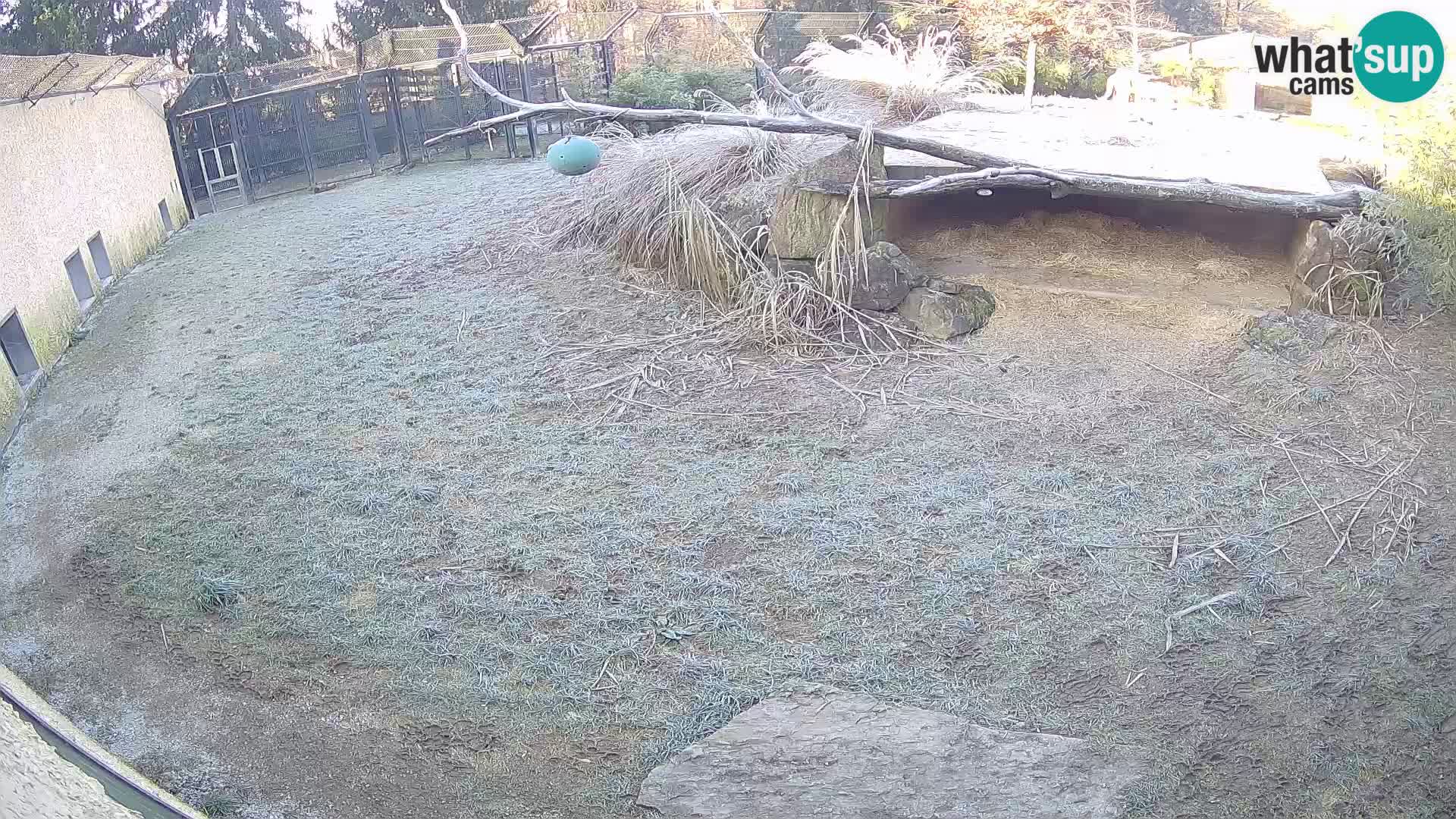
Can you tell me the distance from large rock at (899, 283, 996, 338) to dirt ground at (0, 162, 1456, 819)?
183 millimetres

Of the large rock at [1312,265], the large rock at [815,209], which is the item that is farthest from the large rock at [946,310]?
the large rock at [1312,265]

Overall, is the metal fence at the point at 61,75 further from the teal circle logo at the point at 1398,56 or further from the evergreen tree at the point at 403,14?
the teal circle logo at the point at 1398,56

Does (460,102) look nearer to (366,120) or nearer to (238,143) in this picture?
(366,120)

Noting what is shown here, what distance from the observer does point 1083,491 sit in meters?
4.15

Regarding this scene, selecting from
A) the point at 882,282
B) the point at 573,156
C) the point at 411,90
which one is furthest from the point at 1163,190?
the point at 411,90

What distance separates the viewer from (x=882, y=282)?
19.2ft

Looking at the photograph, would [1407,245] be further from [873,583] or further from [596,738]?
[596,738]

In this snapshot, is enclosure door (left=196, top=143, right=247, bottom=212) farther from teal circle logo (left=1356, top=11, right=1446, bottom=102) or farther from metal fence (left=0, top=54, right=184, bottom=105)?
teal circle logo (left=1356, top=11, right=1446, bottom=102)

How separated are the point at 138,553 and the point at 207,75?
7.76 metres

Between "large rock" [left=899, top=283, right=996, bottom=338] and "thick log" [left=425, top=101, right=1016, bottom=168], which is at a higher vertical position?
"thick log" [left=425, top=101, right=1016, bottom=168]

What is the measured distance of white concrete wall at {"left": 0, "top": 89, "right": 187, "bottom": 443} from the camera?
5.93 metres

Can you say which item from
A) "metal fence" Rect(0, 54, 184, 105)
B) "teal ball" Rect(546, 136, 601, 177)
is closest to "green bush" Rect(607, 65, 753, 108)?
"metal fence" Rect(0, 54, 184, 105)

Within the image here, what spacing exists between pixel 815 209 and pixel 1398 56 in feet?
13.4

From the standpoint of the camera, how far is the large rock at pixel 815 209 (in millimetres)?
5887
